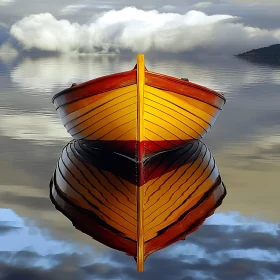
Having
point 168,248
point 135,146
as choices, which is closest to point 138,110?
point 135,146

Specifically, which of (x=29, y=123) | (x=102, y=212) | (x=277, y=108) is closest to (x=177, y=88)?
(x=102, y=212)

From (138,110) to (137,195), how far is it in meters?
2.08

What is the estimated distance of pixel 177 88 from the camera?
10781 mm

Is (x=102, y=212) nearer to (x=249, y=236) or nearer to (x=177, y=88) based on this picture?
(x=249, y=236)

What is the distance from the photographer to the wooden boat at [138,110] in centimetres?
1041

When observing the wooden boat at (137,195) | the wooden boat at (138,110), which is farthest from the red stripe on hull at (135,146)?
the wooden boat at (137,195)

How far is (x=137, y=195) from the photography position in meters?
8.83

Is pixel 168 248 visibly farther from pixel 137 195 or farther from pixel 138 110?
pixel 138 110

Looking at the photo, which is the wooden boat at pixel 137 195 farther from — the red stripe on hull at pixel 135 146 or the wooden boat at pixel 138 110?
the wooden boat at pixel 138 110

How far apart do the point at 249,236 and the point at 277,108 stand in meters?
12.9

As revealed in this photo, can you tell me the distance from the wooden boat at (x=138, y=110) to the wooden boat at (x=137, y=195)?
0.38 metres

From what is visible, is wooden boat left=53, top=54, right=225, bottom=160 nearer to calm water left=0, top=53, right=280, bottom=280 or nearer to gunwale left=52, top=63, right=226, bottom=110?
gunwale left=52, top=63, right=226, bottom=110

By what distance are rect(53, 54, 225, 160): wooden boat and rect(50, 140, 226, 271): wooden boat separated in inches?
14.8

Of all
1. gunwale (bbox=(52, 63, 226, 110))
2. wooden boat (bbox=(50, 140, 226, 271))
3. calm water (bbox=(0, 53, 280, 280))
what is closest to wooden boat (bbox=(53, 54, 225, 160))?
gunwale (bbox=(52, 63, 226, 110))
